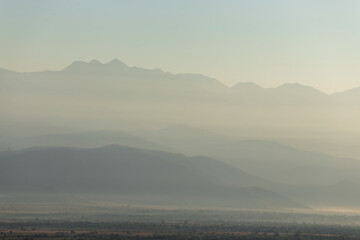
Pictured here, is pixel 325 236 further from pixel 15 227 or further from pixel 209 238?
pixel 15 227

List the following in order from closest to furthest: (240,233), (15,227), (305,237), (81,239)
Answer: (81,239) → (305,237) → (240,233) → (15,227)

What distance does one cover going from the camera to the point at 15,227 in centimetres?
17125

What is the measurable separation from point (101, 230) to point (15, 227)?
59.1 ft

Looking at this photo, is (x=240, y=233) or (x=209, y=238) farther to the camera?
(x=240, y=233)

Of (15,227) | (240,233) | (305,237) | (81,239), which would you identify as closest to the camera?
(81,239)

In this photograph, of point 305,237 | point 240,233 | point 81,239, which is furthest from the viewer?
point 240,233

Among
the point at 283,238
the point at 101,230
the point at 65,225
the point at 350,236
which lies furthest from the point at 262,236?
the point at 65,225

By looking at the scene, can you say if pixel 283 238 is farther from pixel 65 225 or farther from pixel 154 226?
pixel 65 225

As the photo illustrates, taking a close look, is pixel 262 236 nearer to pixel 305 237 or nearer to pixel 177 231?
pixel 305 237

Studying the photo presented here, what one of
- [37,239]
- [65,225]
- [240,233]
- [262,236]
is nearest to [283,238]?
[262,236]

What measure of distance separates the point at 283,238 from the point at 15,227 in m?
53.5

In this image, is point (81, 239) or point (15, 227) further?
point (15, 227)

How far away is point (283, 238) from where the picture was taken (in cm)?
14450

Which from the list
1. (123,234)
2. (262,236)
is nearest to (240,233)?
(262,236)
